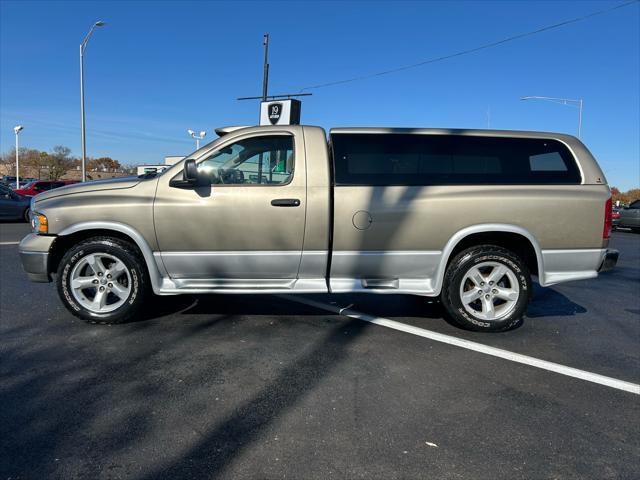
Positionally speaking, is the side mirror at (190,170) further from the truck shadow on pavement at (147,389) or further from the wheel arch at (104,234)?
the truck shadow on pavement at (147,389)

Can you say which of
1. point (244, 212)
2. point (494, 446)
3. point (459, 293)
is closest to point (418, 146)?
point (459, 293)

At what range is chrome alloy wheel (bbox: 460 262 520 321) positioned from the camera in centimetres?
458

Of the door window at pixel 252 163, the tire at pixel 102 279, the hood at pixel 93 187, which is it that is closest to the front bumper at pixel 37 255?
the tire at pixel 102 279

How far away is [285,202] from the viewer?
173 inches

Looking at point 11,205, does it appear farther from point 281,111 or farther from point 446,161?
point 446,161

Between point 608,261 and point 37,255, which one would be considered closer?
point 37,255

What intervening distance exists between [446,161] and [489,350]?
1865 millimetres

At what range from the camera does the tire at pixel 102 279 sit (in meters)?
4.46

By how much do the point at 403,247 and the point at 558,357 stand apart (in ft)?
5.44

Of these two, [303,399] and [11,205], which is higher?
[11,205]

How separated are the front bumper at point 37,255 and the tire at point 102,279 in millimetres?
171

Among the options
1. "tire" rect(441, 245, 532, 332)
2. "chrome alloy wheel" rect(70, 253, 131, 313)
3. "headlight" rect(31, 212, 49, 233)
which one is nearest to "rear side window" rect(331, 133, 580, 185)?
"tire" rect(441, 245, 532, 332)

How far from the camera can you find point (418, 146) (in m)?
4.63

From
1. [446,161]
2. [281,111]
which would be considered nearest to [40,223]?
[446,161]
